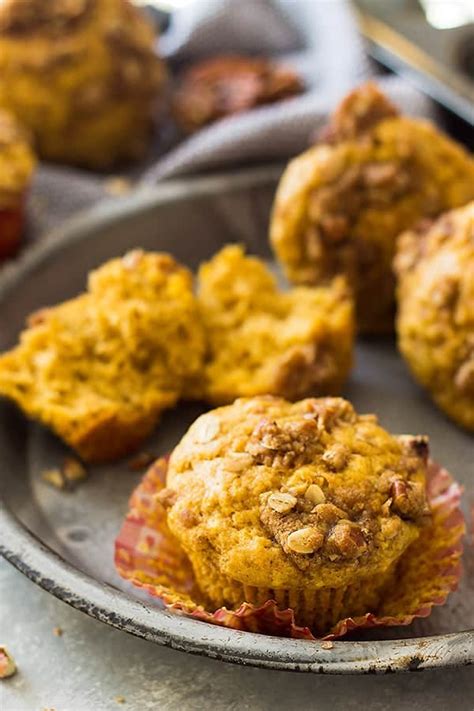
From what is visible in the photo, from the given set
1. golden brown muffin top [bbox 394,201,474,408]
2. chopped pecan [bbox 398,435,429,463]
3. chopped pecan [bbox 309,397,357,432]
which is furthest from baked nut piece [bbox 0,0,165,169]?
chopped pecan [bbox 398,435,429,463]

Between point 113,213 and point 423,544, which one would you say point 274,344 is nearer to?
point 423,544

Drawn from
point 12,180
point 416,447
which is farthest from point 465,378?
point 12,180

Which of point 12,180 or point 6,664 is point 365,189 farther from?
point 6,664

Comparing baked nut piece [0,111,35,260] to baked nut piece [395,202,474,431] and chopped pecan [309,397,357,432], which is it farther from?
chopped pecan [309,397,357,432]

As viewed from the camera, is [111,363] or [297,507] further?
[111,363]

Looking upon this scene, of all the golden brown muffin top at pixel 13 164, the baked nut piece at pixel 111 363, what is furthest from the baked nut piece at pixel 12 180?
the baked nut piece at pixel 111 363

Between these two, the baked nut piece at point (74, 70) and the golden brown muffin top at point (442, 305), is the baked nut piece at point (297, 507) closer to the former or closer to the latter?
the golden brown muffin top at point (442, 305)

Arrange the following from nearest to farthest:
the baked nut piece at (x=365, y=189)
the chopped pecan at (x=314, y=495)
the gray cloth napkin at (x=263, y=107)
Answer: the chopped pecan at (x=314, y=495) < the baked nut piece at (x=365, y=189) < the gray cloth napkin at (x=263, y=107)
